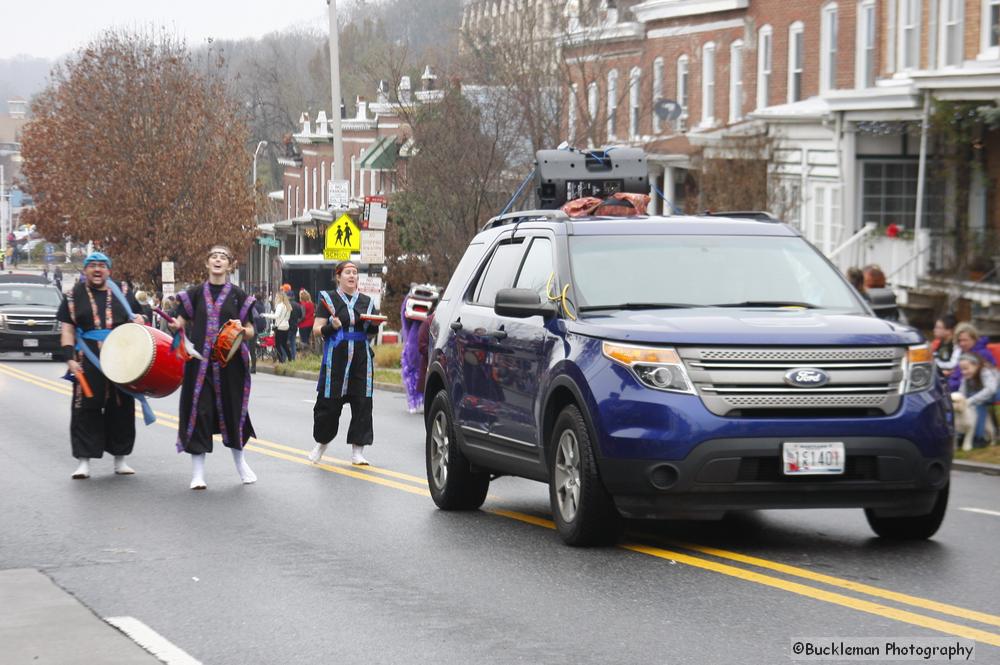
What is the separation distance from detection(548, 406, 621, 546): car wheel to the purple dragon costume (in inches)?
433

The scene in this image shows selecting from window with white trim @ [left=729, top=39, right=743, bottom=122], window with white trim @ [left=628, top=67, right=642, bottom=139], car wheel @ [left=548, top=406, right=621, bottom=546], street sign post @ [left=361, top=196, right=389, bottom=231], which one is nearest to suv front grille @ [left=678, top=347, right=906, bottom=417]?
car wheel @ [left=548, top=406, right=621, bottom=546]

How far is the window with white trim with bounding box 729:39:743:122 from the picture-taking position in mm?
40594

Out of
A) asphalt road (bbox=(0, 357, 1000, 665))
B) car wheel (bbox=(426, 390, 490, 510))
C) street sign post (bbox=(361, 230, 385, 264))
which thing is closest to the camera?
asphalt road (bbox=(0, 357, 1000, 665))

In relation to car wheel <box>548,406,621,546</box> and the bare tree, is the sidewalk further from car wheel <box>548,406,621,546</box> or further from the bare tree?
the bare tree

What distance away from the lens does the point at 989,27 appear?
28797mm

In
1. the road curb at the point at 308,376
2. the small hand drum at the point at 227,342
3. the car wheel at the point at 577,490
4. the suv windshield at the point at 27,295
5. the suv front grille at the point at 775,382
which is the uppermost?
the suv front grille at the point at 775,382

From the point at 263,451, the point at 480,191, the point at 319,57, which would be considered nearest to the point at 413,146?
the point at 480,191

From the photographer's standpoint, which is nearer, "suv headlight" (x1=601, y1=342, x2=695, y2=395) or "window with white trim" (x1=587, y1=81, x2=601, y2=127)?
"suv headlight" (x1=601, y1=342, x2=695, y2=395)

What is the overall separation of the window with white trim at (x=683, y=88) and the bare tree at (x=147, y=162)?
23.2 metres

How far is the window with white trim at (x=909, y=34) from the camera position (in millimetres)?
31797

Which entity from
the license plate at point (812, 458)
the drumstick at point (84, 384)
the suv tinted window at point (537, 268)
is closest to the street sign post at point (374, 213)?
the drumstick at point (84, 384)

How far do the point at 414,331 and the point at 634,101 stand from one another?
940 inches

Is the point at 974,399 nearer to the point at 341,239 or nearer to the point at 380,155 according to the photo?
the point at 341,239

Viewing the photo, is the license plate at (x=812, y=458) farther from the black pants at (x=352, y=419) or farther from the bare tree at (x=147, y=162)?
the bare tree at (x=147, y=162)
